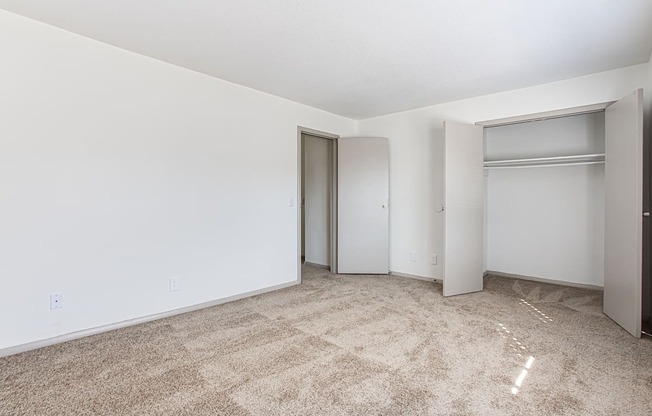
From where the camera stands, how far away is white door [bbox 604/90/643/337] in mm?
2479

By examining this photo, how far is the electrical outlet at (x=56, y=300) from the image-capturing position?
93.4 inches

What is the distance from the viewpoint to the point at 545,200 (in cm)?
421

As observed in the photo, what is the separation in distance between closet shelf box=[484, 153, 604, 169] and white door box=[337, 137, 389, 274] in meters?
1.45

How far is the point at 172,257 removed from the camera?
3006 millimetres

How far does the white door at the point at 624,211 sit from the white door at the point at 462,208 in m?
1.17

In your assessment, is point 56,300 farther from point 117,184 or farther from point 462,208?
point 462,208

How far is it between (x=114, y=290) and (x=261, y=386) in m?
1.60

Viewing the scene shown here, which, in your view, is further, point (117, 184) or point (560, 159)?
point (560, 159)

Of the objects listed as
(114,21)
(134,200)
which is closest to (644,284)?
(134,200)

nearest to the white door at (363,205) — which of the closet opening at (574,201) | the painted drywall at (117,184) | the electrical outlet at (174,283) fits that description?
the painted drywall at (117,184)

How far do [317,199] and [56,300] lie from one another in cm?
361

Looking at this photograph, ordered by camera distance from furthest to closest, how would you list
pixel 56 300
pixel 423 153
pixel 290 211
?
1. pixel 423 153
2. pixel 290 211
3. pixel 56 300

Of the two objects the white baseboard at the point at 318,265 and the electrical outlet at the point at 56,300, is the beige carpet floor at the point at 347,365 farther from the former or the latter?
the white baseboard at the point at 318,265

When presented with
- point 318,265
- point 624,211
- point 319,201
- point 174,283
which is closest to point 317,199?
point 319,201
